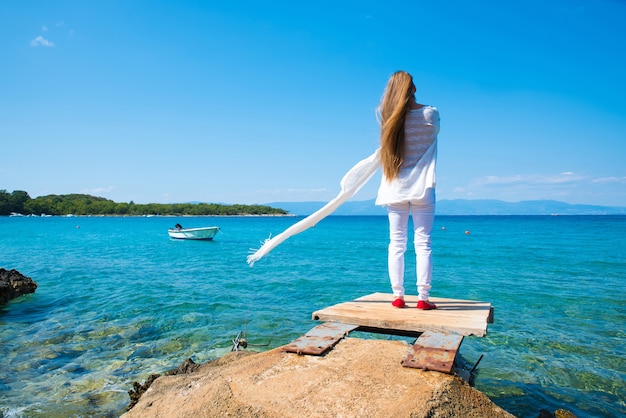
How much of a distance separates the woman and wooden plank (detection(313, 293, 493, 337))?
0.44 m

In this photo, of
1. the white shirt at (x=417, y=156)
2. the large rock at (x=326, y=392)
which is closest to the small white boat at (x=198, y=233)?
the white shirt at (x=417, y=156)

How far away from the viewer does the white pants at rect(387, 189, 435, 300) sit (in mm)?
5035

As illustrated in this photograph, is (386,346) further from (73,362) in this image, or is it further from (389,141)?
(73,362)

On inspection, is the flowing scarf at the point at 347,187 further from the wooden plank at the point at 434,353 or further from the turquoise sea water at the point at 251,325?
the turquoise sea water at the point at 251,325

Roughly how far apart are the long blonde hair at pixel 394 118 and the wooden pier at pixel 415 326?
67.6 inches

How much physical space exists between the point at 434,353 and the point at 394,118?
2.69 m

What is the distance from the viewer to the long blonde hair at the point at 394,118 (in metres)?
5.00

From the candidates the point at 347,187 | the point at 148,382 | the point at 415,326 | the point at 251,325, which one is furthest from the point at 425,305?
the point at 251,325

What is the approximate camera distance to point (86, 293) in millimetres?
16141

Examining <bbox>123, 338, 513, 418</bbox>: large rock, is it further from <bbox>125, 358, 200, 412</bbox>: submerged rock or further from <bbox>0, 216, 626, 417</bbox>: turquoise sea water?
<bbox>0, 216, 626, 417</bbox>: turquoise sea water

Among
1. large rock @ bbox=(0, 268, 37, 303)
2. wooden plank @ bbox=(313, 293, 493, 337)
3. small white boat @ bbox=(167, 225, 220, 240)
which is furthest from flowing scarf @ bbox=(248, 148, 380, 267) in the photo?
small white boat @ bbox=(167, 225, 220, 240)

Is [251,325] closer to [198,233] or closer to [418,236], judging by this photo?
[418,236]

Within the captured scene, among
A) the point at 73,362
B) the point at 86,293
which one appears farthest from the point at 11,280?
the point at 73,362

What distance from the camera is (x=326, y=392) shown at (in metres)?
3.32
